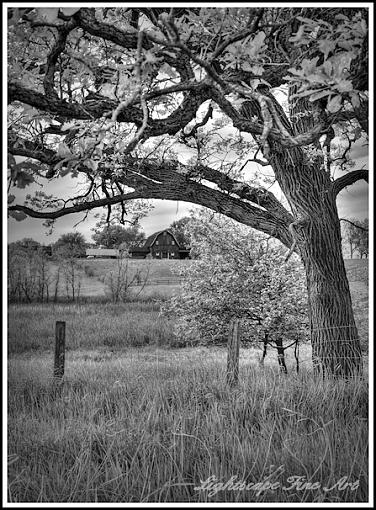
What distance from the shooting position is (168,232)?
1061 centimetres

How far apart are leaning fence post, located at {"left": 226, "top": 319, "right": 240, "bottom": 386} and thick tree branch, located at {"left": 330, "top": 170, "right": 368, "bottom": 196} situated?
2187 millimetres

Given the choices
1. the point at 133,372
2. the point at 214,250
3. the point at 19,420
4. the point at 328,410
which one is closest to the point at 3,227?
the point at 19,420

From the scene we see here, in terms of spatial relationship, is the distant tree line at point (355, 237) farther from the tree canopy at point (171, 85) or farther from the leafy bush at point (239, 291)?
the leafy bush at point (239, 291)

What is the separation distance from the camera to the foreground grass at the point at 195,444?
3416 mm

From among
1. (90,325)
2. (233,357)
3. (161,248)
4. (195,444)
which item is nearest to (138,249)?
(161,248)

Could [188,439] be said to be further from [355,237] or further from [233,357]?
[355,237]

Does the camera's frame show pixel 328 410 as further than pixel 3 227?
Yes

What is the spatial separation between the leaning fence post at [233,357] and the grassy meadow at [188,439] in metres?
0.12

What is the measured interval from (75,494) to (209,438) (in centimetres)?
117

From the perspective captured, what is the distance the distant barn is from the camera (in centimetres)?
1044

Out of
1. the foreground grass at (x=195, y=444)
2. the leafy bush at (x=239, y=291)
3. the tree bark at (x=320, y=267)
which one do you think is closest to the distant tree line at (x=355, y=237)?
the tree bark at (x=320, y=267)

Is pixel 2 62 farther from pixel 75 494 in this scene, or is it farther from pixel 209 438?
pixel 209 438

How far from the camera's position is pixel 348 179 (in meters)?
6.59

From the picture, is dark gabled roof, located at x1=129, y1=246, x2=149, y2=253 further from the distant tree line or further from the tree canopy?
the distant tree line
